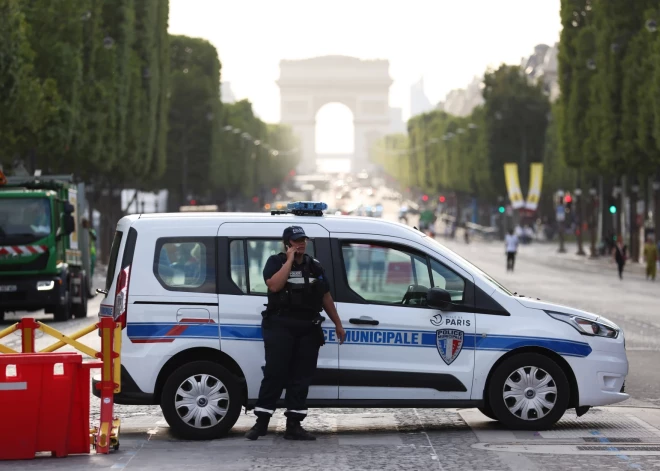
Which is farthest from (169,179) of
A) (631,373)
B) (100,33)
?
(631,373)

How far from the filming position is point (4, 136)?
122ft

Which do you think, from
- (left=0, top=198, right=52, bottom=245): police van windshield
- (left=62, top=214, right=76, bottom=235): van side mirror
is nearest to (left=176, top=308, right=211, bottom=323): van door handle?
(left=0, top=198, right=52, bottom=245): police van windshield

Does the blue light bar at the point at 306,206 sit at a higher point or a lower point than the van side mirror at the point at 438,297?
higher

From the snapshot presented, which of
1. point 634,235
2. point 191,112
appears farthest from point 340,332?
point 191,112

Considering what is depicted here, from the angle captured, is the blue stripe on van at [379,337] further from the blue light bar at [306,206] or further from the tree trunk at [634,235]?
the tree trunk at [634,235]

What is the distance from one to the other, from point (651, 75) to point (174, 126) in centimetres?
3622

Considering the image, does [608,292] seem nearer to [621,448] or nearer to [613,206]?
[621,448]

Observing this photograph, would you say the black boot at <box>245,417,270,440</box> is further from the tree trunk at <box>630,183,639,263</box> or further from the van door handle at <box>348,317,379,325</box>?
the tree trunk at <box>630,183,639,263</box>

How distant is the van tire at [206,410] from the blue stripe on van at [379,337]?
26 centimetres

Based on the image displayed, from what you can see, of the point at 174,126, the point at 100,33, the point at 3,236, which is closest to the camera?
the point at 3,236

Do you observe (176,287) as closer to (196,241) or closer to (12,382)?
(196,241)

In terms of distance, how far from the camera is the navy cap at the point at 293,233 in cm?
1116

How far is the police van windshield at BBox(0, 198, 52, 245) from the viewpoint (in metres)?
26.8

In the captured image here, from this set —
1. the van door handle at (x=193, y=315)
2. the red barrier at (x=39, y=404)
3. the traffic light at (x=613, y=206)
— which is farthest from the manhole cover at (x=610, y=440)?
the traffic light at (x=613, y=206)
